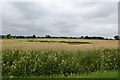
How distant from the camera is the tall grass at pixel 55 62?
13.9m

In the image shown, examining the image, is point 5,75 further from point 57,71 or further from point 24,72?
point 57,71

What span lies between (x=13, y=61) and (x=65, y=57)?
2822 mm

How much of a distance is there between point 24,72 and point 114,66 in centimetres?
519

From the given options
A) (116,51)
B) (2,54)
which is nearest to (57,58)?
(2,54)

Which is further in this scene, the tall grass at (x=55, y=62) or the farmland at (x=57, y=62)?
the tall grass at (x=55, y=62)

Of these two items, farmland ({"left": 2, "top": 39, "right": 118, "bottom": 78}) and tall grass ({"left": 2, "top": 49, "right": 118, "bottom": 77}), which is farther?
tall grass ({"left": 2, "top": 49, "right": 118, "bottom": 77})

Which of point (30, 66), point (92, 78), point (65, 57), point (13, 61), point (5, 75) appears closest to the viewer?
point (92, 78)

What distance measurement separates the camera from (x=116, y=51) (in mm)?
17922

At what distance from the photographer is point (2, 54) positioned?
15570mm

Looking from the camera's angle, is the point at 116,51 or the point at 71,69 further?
the point at 116,51

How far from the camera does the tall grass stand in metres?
13.9

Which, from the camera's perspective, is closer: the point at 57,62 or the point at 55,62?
the point at 55,62

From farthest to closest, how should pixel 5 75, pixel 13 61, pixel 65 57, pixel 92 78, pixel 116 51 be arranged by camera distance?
pixel 116 51 < pixel 65 57 < pixel 13 61 < pixel 5 75 < pixel 92 78

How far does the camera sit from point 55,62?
1444 centimetres
